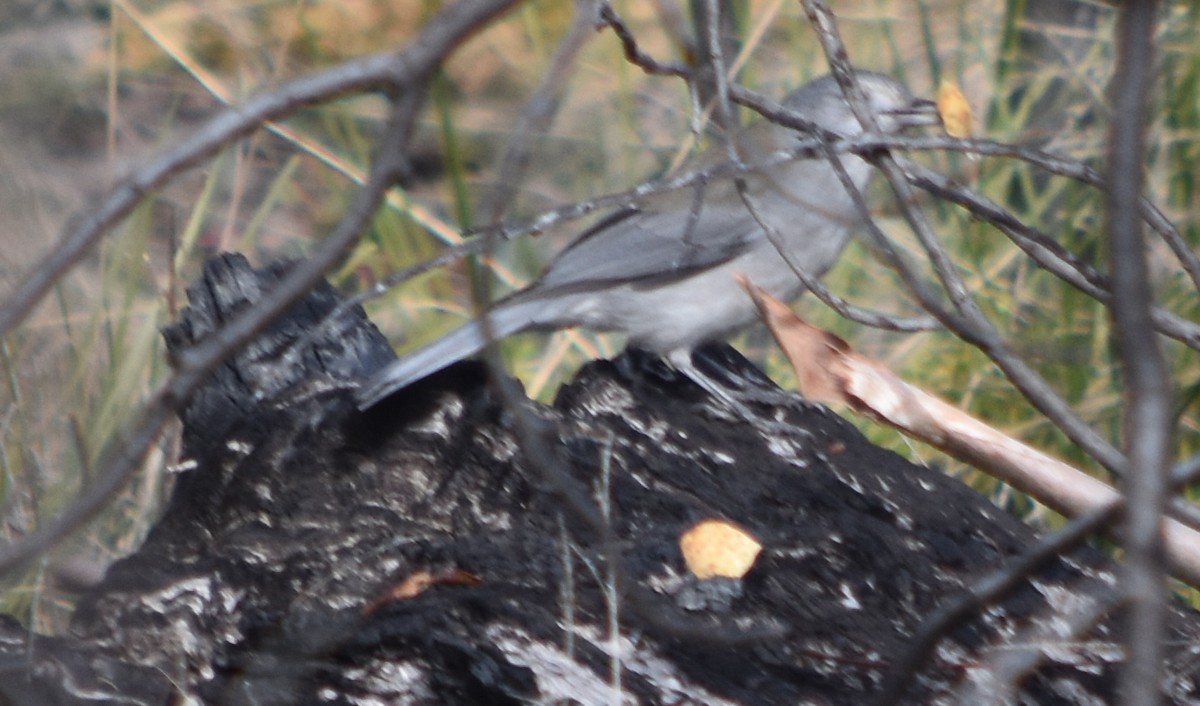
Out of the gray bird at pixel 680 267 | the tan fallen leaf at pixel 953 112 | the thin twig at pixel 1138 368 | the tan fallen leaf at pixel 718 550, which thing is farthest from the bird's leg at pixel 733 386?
the thin twig at pixel 1138 368

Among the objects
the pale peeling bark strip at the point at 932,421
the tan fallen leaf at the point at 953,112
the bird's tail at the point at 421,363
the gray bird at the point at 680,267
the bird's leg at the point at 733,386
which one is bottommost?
the bird's tail at the point at 421,363

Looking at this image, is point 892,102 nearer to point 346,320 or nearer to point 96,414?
point 346,320

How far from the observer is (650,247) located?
3.88 meters

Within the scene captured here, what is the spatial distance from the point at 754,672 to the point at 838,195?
7.01ft

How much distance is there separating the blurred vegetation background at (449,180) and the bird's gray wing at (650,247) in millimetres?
198

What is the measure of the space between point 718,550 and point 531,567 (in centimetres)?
32

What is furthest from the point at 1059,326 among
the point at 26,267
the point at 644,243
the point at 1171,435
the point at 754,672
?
the point at 1171,435

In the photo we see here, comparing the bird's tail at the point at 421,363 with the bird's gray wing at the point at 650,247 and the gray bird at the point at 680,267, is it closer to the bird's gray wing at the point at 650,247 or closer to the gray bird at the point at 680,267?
the gray bird at the point at 680,267

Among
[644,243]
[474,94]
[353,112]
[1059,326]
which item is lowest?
[644,243]

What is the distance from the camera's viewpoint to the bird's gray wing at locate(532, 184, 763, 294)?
12.4 feet

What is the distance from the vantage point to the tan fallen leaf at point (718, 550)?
8.09 ft

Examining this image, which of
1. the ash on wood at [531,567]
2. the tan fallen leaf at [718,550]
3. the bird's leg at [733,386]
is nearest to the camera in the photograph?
the ash on wood at [531,567]

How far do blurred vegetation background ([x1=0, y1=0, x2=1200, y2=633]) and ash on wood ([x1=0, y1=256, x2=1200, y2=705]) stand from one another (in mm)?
245

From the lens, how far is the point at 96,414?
3615 mm
